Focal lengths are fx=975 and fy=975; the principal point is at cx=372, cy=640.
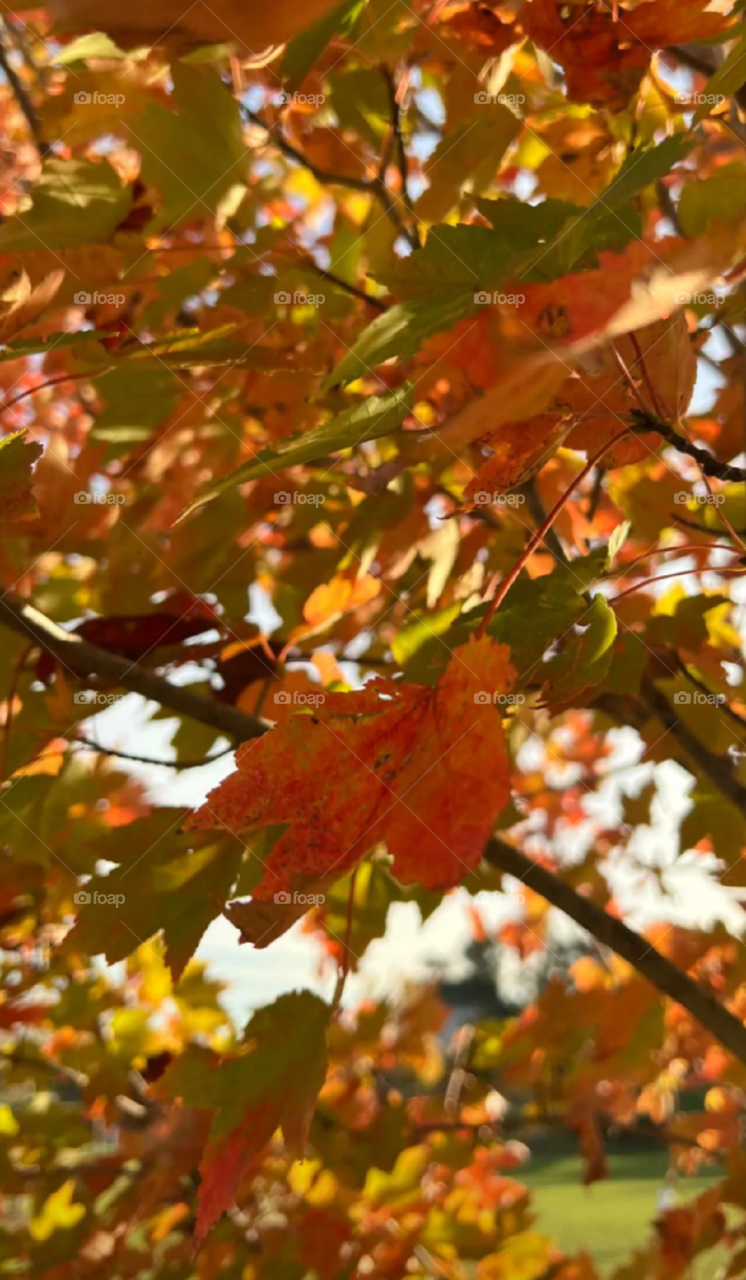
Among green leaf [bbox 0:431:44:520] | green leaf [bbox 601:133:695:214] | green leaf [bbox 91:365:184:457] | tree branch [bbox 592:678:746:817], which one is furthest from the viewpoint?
green leaf [bbox 91:365:184:457]

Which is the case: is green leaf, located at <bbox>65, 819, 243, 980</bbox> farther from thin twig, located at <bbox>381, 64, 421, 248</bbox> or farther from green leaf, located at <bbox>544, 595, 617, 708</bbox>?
thin twig, located at <bbox>381, 64, 421, 248</bbox>

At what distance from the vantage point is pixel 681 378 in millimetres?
440

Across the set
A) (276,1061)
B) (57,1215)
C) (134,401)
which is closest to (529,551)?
(276,1061)

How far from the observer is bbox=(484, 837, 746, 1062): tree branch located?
67 centimetres

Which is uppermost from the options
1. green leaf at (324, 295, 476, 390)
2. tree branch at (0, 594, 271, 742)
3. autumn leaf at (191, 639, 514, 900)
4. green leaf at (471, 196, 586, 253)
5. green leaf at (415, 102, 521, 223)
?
green leaf at (415, 102, 521, 223)

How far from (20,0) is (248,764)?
1.81ft

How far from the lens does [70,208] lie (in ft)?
2.17

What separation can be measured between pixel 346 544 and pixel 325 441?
0.39 m

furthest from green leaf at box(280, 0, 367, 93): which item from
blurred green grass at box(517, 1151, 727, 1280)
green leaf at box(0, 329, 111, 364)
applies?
blurred green grass at box(517, 1151, 727, 1280)

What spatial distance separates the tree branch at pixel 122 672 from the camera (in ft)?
2.06

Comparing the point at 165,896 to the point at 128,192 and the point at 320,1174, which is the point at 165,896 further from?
the point at 320,1174

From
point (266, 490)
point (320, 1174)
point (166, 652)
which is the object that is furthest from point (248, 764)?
point (320, 1174)

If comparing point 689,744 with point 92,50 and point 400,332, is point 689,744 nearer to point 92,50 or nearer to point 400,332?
Result: point 400,332

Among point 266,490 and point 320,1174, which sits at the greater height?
point 266,490
